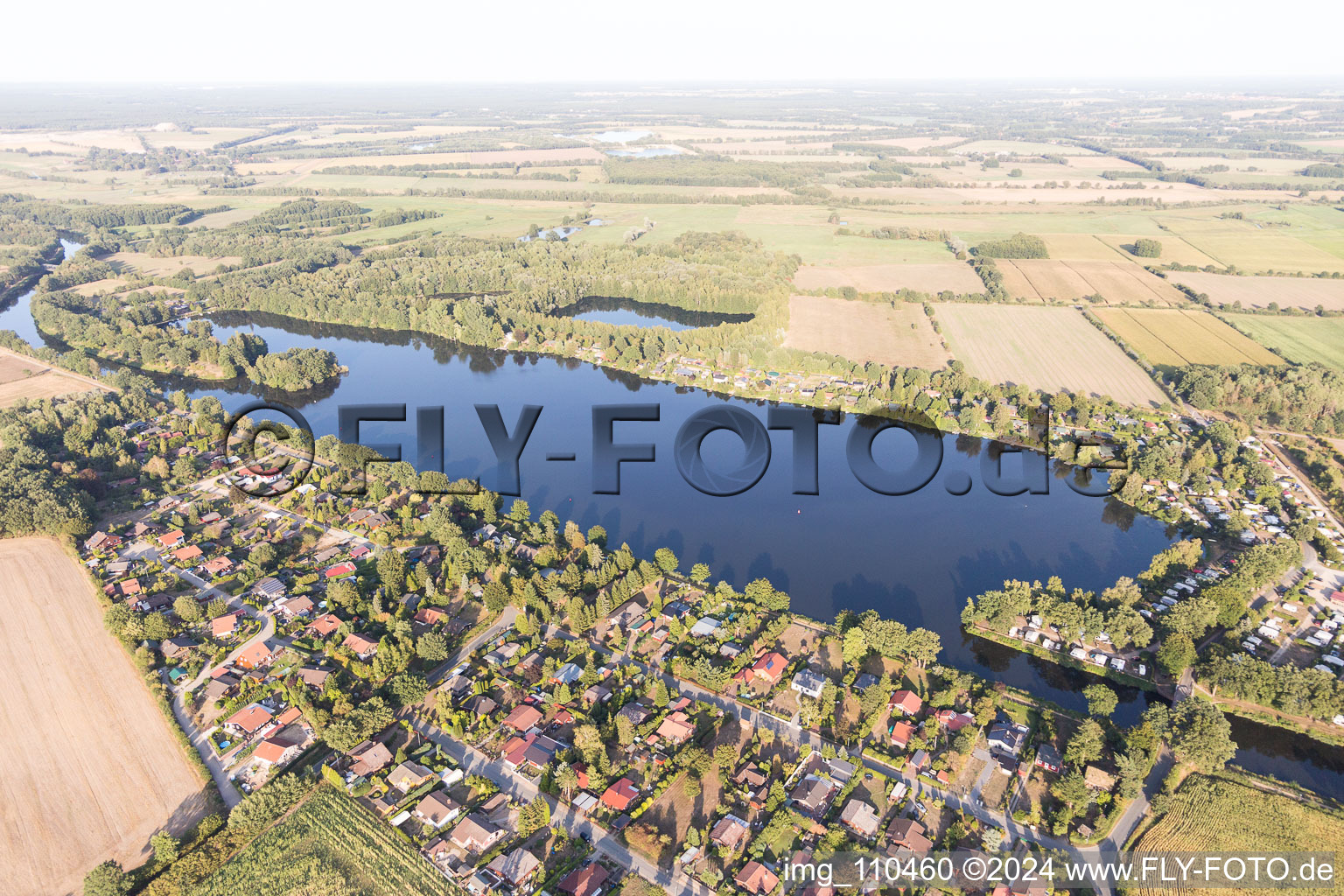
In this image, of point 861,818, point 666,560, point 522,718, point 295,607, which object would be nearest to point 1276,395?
point 666,560

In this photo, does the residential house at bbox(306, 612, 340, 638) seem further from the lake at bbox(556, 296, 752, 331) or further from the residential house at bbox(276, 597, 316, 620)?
the lake at bbox(556, 296, 752, 331)

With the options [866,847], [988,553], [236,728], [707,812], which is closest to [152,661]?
[236,728]

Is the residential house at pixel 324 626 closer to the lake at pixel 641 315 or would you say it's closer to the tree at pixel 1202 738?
the tree at pixel 1202 738

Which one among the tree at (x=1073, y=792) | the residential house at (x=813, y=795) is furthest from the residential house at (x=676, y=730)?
the tree at (x=1073, y=792)

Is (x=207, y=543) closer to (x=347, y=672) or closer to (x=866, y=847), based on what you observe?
(x=347, y=672)

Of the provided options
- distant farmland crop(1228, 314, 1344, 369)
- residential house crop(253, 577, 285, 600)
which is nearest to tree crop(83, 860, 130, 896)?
residential house crop(253, 577, 285, 600)

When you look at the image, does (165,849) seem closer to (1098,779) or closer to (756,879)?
(756,879)
